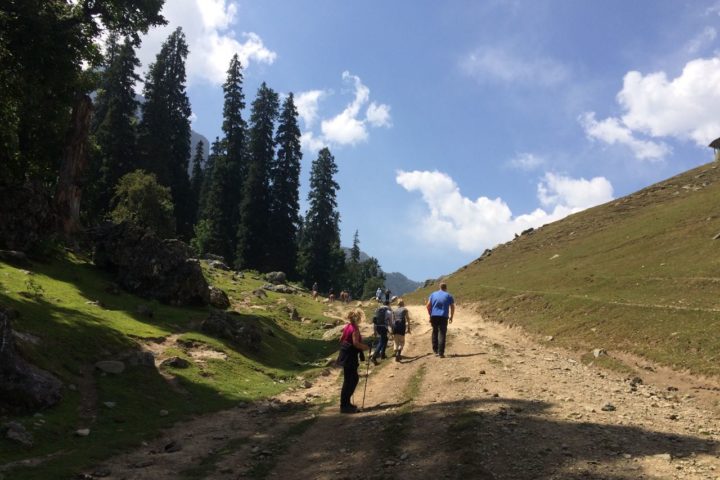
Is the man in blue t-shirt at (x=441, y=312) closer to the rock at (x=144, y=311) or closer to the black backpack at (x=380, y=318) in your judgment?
the black backpack at (x=380, y=318)

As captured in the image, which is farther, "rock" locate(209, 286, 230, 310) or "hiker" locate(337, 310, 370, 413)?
"rock" locate(209, 286, 230, 310)

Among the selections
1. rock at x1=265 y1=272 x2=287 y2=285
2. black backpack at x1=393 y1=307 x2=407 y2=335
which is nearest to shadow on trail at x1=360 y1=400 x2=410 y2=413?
black backpack at x1=393 y1=307 x2=407 y2=335

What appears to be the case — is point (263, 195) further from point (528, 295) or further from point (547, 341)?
point (547, 341)

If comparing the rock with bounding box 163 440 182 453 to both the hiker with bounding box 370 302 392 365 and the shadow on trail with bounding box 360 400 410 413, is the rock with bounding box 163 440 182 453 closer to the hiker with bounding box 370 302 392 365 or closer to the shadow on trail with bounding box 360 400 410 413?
the shadow on trail with bounding box 360 400 410 413

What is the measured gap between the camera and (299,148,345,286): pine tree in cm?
7981

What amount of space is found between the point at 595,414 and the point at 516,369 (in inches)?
216

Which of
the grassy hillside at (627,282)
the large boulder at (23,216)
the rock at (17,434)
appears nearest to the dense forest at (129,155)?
the large boulder at (23,216)

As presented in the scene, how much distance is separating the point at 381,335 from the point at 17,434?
14.2m

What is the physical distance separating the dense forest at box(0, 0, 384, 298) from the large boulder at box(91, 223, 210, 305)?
285 centimetres

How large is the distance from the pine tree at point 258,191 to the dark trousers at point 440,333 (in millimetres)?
54495

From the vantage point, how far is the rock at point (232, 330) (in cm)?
2156

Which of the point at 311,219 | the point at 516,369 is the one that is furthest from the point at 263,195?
the point at 516,369

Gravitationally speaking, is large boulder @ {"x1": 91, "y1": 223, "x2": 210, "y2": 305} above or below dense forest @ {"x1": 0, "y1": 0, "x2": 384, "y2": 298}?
below

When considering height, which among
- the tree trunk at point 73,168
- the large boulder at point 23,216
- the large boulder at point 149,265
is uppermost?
the tree trunk at point 73,168
